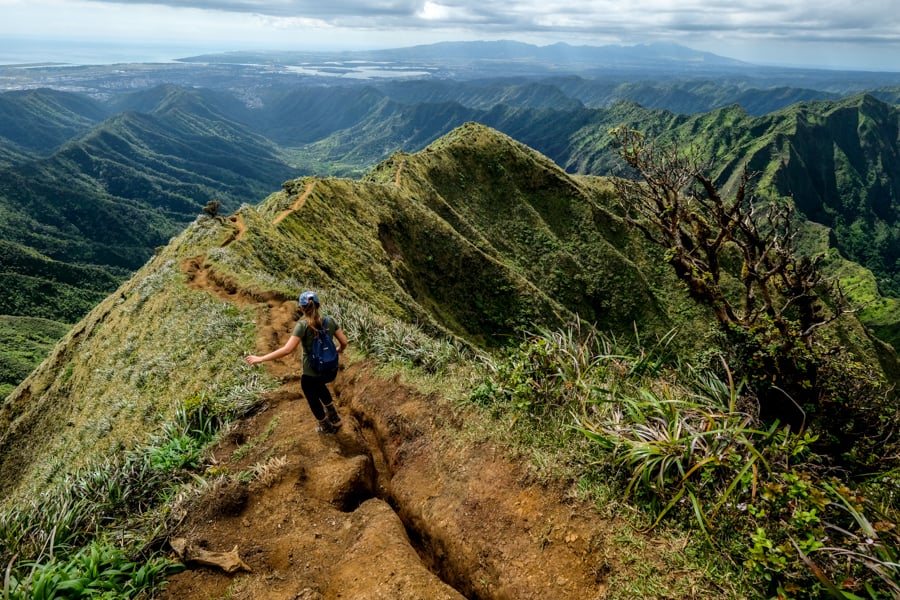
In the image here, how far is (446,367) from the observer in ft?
37.5

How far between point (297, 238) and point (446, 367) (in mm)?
33712

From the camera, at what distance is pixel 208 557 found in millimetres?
6840

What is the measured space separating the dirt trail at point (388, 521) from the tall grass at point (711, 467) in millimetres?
1039

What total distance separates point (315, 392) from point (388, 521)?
345 centimetres

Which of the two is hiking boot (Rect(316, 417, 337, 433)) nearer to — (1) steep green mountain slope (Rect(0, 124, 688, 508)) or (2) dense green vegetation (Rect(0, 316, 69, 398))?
(1) steep green mountain slope (Rect(0, 124, 688, 508))

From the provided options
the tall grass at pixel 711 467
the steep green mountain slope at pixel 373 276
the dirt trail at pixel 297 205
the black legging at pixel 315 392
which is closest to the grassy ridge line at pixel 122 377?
the steep green mountain slope at pixel 373 276

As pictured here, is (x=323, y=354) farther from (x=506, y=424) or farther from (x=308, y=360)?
(x=506, y=424)

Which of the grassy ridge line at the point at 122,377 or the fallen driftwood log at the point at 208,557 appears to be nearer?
the fallen driftwood log at the point at 208,557

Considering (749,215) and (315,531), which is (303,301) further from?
(749,215)

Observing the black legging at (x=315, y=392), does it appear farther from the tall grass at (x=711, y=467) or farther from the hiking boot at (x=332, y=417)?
the tall grass at (x=711, y=467)

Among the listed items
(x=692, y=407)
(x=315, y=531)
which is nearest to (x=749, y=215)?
(x=692, y=407)

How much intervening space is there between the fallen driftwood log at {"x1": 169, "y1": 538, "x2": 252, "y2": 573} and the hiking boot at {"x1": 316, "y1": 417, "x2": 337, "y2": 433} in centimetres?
305

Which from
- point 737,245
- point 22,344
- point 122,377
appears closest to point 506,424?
point 737,245

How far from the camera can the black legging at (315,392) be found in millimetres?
9828
